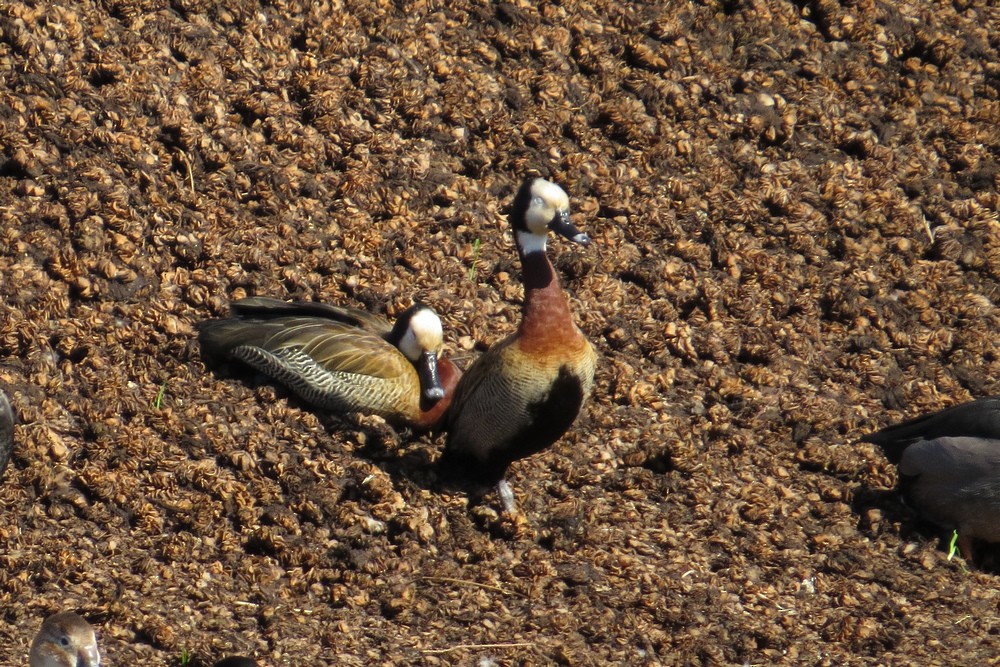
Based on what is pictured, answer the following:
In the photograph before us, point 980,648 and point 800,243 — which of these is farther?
point 800,243

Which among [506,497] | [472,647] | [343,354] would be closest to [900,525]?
[506,497]

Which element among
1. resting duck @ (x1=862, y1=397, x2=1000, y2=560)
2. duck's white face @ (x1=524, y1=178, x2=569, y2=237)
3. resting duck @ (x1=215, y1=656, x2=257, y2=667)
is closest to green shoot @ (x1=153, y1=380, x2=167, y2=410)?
resting duck @ (x1=215, y1=656, x2=257, y2=667)

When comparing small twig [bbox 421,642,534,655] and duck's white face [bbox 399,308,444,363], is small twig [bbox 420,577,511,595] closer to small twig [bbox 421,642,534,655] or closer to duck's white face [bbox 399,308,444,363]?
small twig [bbox 421,642,534,655]

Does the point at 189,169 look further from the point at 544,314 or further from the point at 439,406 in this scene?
the point at 544,314

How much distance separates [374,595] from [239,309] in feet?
5.91

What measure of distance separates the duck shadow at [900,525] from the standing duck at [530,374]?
1.62 meters

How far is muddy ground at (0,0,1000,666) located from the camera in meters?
5.55

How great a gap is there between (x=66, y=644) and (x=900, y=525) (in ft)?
13.0

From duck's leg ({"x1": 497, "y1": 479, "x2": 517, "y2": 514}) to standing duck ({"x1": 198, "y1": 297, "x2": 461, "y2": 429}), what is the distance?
0.61 m

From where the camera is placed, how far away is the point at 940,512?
6.34 m

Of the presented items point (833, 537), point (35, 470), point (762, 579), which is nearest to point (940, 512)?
point (833, 537)

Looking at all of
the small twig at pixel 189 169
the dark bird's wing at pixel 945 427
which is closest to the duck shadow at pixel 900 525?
the dark bird's wing at pixel 945 427

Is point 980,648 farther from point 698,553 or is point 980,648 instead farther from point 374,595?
point 374,595

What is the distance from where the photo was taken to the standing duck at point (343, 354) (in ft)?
20.9
